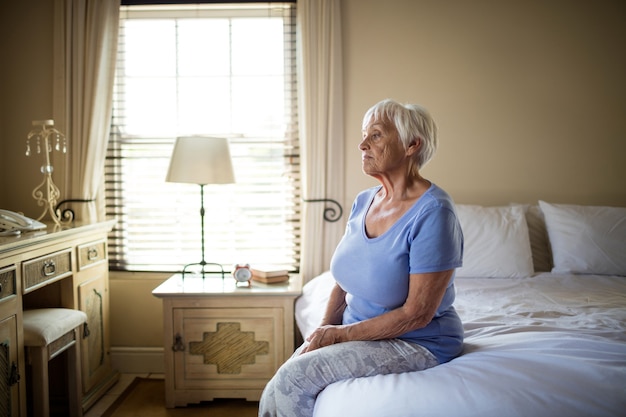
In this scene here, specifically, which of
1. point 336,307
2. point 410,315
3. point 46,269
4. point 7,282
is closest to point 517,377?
point 410,315

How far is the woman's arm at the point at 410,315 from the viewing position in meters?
1.40

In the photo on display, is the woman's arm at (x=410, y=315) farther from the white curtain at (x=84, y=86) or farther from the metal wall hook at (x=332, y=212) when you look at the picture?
the white curtain at (x=84, y=86)

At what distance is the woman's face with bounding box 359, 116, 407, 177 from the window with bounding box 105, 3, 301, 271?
1.44 metres

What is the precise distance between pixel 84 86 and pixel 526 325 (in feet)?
8.87

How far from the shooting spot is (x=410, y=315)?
1.42 metres

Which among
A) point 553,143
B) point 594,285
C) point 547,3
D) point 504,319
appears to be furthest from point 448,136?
point 504,319

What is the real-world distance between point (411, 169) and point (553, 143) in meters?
1.83

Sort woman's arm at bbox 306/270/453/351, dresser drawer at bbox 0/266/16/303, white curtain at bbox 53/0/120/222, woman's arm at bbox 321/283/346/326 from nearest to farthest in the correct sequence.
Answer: woman's arm at bbox 306/270/453/351 < woman's arm at bbox 321/283/346/326 < dresser drawer at bbox 0/266/16/303 < white curtain at bbox 53/0/120/222

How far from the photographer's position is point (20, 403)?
203 centimetres

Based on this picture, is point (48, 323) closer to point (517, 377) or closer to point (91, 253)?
point (91, 253)

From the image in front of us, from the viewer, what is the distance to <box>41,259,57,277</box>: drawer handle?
86.7 inches

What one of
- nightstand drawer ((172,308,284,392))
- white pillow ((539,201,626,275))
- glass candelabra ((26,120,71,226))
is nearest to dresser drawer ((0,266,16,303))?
glass candelabra ((26,120,71,226))

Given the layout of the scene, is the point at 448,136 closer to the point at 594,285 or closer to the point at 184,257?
the point at 594,285

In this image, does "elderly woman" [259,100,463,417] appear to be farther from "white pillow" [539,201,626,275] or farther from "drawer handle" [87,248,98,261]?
"drawer handle" [87,248,98,261]
